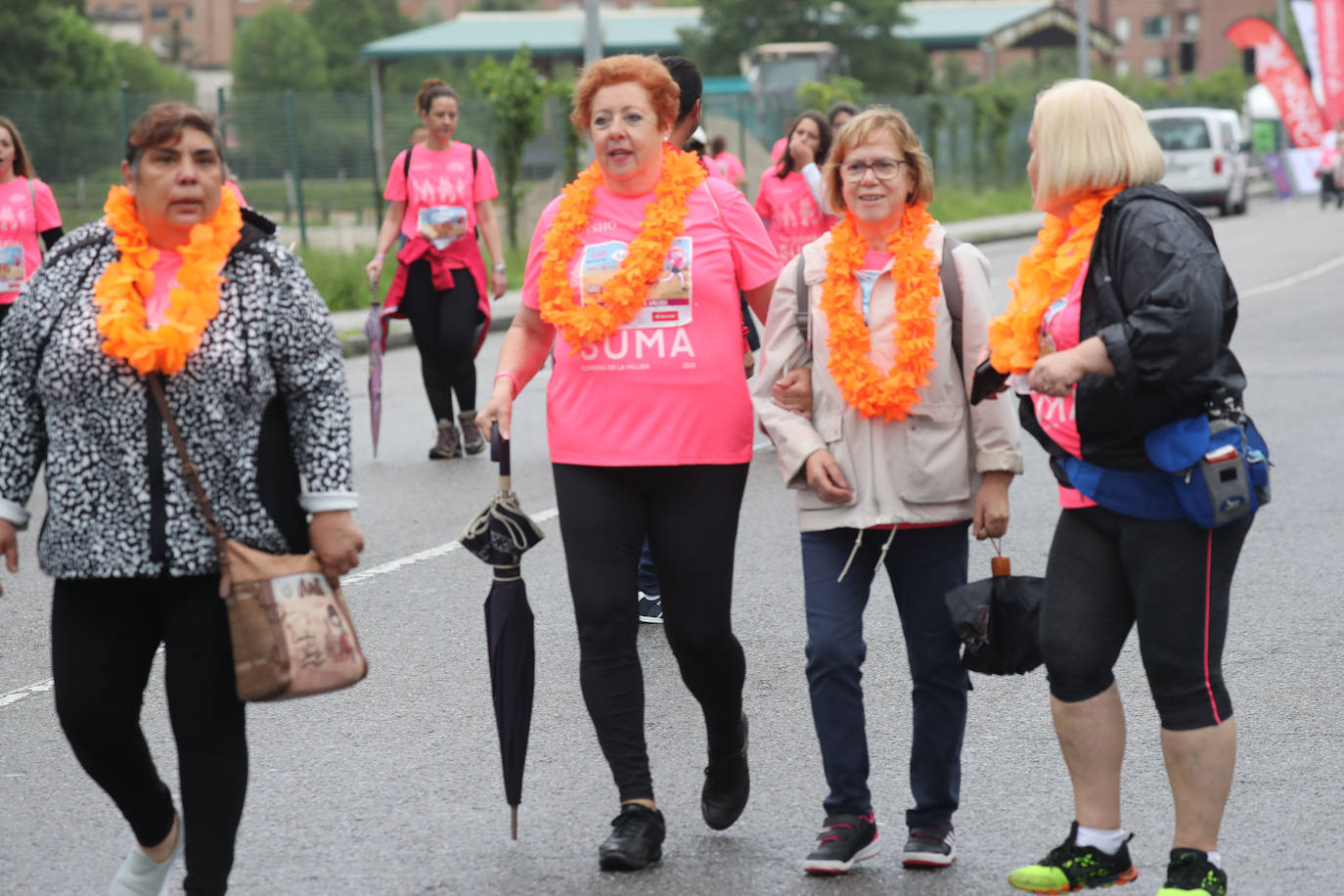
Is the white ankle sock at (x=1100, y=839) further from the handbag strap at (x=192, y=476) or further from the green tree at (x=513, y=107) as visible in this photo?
the green tree at (x=513, y=107)

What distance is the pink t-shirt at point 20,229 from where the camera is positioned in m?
9.72

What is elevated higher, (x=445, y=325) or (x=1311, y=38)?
(x=1311, y=38)

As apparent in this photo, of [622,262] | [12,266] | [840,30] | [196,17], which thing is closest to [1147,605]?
Answer: [622,262]

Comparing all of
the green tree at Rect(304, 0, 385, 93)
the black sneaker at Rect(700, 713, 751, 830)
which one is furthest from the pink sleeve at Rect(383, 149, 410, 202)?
the green tree at Rect(304, 0, 385, 93)

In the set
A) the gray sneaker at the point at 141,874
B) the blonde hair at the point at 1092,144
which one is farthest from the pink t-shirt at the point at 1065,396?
the gray sneaker at the point at 141,874

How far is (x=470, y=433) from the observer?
11.0m

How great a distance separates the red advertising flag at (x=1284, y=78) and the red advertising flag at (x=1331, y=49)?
240 millimetres

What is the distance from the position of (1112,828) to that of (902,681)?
6.60ft

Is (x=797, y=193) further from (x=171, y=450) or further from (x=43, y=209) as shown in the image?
(x=171, y=450)

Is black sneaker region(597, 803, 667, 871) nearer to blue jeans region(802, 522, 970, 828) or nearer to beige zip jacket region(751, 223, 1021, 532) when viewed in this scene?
blue jeans region(802, 522, 970, 828)

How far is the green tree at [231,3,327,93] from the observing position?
Result: 3401 inches

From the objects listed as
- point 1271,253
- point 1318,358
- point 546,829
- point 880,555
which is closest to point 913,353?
point 880,555

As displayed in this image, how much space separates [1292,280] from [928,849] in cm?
1904

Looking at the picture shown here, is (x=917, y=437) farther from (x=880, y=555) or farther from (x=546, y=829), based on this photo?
(x=546, y=829)
